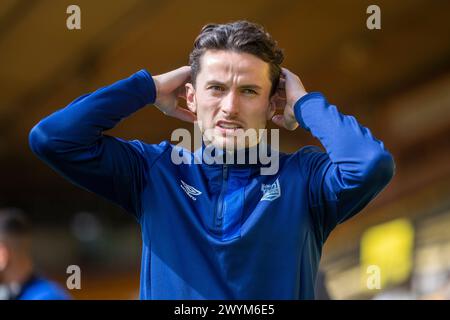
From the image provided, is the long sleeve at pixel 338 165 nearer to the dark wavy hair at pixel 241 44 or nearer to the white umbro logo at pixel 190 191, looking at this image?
the dark wavy hair at pixel 241 44

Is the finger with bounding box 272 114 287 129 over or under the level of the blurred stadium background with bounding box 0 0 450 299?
under

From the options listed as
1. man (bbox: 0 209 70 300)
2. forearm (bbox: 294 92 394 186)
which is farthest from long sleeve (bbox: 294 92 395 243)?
man (bbox: 0 209 70 300)

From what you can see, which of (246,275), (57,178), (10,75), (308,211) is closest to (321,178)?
(308,211)

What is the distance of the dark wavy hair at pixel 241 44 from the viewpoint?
1.52 metres

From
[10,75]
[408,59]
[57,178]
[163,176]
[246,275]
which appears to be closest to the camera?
[246,275]

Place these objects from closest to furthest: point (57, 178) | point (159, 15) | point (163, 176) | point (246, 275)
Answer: point (246, 275) → point (163, 176) → point (159, 15) → point (57, 178)

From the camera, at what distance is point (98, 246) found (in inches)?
212

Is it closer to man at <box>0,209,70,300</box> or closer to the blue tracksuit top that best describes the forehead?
the blue tracksuit top

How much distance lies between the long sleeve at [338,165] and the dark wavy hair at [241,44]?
109 mm

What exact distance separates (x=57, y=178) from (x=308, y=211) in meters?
4.23

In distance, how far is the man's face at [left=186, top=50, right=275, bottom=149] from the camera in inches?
58.3

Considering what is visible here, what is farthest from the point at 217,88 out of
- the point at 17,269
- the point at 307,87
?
the point at 307,87

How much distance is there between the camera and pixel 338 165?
143 centimetres
